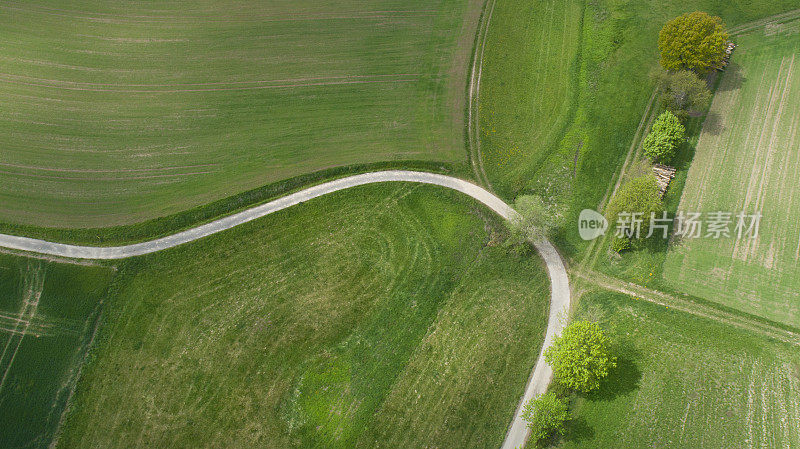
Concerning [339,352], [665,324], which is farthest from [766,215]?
[339,352]

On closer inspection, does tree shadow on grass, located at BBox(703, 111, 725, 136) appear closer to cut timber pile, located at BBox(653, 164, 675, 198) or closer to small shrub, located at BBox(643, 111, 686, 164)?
small shrub, located at BBox(643, 111, 686, 164)

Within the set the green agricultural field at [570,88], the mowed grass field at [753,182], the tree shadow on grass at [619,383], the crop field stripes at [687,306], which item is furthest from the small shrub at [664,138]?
the tree shadow on grass at [619,383]

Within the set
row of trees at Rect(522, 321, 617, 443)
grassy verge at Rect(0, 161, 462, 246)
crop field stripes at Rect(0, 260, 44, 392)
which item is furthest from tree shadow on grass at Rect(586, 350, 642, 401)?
crop field stripes at Rect(0, 260, 44, 392)

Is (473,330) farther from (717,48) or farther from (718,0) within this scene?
(718,0)

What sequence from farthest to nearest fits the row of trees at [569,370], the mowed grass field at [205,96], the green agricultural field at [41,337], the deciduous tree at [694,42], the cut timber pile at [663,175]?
the mowed grass field at [205,96]
the deciduous tree at [694,42]
the cut timber pile at [663,175]
the green agricultural field at [41,337]
the row of trees at [569,370]

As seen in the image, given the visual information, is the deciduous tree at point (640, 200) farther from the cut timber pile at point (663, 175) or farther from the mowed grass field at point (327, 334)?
the mowed grass field at point (327, 334)

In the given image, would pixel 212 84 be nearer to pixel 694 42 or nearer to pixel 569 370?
pixel 569 370

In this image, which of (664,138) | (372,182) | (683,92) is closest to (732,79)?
(683,92)
